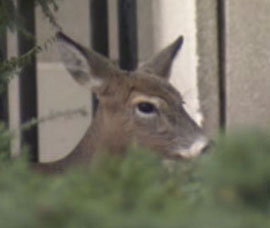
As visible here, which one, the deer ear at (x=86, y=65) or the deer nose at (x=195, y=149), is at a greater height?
the deer ear at (x=86, y=65)

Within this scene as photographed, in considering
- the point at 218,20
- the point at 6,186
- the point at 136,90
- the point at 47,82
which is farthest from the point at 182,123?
the point at 6,186

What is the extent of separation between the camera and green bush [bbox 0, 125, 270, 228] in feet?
3.88

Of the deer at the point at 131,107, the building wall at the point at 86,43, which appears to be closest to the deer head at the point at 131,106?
the deer at the point at 131,107

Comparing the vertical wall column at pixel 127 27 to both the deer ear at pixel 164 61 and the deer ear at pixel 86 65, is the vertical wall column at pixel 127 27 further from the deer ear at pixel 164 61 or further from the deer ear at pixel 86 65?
the deer ear at pixel 86 65

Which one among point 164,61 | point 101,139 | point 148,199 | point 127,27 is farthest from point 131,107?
point 148,199

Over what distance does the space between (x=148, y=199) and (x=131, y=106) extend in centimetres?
390

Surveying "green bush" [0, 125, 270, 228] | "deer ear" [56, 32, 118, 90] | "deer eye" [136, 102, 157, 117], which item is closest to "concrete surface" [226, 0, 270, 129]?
"deer eye" [136, 102, 157, 117]

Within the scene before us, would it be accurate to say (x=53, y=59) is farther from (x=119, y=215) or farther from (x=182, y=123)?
(x=119, y=215)

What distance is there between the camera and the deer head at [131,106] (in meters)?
5.05

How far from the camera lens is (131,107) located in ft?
16.9

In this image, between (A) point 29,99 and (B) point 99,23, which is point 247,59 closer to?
(B) point 99,23

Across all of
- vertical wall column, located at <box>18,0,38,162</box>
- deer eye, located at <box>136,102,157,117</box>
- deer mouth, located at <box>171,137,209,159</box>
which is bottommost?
deer mouth, located at <box>171,137,209,159</box>

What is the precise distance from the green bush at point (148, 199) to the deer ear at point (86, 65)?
366cm

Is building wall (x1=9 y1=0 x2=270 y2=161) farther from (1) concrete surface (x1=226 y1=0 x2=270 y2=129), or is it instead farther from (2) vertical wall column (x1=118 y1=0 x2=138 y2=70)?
(2) vertical wall column (x1=118 y1=0 x2=138 y2=70)
